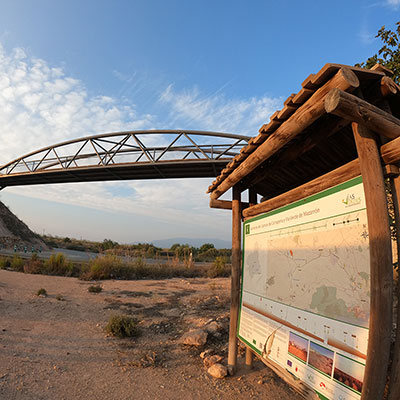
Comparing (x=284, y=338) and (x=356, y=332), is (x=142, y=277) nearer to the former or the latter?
(x=284, y=338)

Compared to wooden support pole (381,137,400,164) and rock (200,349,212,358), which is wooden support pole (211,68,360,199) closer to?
wooden support pole (381,137,400,164)

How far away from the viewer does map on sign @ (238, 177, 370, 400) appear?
186cm

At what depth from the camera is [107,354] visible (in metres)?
4.12

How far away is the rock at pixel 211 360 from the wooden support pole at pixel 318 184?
2284mm

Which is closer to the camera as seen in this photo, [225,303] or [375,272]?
[375,272]

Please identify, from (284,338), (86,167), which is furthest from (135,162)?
(284,338)

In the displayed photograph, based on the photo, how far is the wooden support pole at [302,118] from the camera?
5.90ft

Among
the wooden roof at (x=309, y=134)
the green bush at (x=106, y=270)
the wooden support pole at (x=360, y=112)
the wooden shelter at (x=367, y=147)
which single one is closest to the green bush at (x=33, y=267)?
the green bush at (x=106, y=270)

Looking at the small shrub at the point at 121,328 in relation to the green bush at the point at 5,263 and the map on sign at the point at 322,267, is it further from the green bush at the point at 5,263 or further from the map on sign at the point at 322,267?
the green bush at the point at 5,263

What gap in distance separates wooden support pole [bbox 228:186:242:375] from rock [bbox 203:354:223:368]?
0.86ft

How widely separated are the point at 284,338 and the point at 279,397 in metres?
1.10

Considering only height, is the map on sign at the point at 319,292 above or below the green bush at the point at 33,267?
above

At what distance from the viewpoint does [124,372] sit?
357 centimetres

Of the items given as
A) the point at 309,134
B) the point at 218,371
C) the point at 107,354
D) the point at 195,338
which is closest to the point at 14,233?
the point at 107,354
